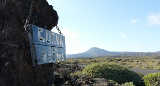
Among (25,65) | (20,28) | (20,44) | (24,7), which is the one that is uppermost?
(24,7)

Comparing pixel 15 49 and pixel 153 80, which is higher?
pixel 15 49

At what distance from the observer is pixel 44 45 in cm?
623

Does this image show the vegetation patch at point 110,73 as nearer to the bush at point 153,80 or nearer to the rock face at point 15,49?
the bush at point 153,80

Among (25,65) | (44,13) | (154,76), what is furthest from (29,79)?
(154,76)

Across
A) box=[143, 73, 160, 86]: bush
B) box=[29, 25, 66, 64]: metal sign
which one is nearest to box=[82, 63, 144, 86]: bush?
box=[143, 73, 160, 86]: bush

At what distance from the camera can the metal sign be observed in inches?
223

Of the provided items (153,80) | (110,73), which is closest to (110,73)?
(110,73)

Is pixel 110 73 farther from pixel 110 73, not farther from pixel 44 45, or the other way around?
pixel 44 45

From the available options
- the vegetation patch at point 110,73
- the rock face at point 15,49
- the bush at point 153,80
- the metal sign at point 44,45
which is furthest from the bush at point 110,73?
the rock face at point 15,49

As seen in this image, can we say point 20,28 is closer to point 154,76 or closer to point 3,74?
point 3,74

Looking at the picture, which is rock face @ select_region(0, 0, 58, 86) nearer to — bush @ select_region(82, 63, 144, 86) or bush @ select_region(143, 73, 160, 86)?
bush @ select_region(82, 63, 144, 86)

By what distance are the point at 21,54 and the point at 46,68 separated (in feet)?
5.67

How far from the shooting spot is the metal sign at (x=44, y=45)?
18.6ft

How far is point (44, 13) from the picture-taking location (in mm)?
8156
